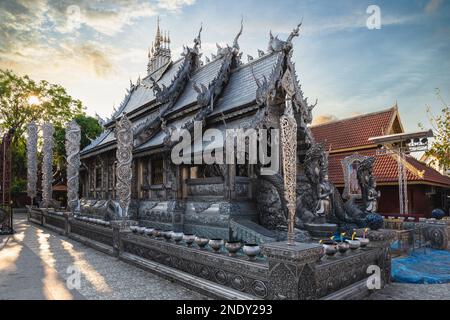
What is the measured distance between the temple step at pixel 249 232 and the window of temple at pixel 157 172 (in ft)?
17.8

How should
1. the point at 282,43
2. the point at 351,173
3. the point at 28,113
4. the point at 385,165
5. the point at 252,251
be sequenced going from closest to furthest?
the point at 252,251 < the point at 282,43 < the point at 351,173 < the point at 385,165 < the point at 28,113

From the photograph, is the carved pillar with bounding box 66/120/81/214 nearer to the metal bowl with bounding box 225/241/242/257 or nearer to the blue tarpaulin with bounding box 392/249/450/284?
the metal bowl with bounding box 225/241/242/257

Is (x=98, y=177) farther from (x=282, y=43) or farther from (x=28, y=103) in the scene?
(x=28, y=103)

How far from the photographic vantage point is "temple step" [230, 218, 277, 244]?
8.48 meters

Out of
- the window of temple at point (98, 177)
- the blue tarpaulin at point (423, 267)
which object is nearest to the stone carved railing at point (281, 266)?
the blue tarpaulin at point (423, 267)

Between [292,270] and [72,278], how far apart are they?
16.4 ft

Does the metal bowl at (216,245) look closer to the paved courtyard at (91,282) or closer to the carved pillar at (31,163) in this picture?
the paved courtyard at (91,282)

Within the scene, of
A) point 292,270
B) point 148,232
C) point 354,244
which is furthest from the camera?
point 148,232

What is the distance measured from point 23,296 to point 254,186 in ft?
23.8

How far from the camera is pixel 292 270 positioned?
416cm

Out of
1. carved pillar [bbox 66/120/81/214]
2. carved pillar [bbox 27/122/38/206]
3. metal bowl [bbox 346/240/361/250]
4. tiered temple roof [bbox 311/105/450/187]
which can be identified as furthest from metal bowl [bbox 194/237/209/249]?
carved pillar [bbox 27/122/38/206]

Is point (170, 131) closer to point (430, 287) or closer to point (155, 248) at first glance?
point (155, 248)

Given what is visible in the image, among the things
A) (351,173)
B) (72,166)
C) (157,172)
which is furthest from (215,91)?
(72,166)
